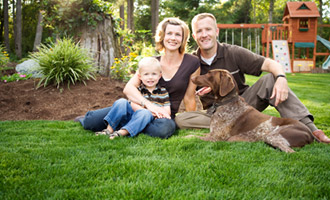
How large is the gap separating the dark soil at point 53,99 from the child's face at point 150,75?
91.7 inches

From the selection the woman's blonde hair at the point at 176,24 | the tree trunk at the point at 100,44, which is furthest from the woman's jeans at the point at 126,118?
the tree trunk at the point at 100,44

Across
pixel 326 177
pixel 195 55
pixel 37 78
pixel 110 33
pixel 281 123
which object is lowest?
pixel 326 177

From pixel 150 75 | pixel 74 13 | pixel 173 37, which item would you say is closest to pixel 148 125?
pixel 150 75

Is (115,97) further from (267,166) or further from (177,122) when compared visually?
(267,166)

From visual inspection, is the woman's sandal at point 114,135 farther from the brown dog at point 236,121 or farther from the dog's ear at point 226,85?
the dog's ear at point 226,85

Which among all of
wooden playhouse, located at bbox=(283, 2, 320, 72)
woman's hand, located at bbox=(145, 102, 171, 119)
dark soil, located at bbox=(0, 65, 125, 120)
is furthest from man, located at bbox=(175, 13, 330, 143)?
wooden playhouse, located at bbox=(283, 2, 320, 72)

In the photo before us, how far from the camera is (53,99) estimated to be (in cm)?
599

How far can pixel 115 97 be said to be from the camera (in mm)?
6277

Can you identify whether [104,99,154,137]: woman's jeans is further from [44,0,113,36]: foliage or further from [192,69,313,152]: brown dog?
[44,0,113,36]: foliage

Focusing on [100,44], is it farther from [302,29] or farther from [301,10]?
[301,10]

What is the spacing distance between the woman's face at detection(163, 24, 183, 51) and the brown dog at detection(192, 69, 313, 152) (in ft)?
2.53

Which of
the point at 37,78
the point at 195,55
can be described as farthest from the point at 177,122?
the point at 37,78

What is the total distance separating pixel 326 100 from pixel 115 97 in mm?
6313

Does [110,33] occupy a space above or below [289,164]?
above
